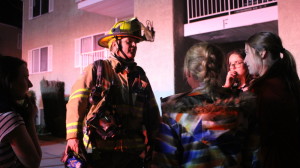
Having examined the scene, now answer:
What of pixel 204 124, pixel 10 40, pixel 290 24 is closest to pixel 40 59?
pixel 10 40

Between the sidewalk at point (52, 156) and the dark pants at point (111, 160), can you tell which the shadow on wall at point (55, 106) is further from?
the dark pants at point (111, 160)

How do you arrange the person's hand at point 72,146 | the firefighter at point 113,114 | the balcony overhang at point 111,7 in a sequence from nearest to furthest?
the person's hand at point 72,146, the firefighter at point 113,114, the balcony overhang at point 111,7

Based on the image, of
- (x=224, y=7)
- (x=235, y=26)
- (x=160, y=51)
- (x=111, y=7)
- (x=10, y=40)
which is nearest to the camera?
(x=235, y=26)

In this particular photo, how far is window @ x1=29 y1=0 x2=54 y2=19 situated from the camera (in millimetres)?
14082

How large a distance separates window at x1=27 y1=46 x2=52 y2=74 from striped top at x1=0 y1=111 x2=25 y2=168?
13158 millimetres

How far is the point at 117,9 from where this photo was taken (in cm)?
1019

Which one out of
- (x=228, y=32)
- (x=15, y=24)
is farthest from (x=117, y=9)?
(x=15, y=24)

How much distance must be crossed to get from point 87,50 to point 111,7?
2931 millimetres

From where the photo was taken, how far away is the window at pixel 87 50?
444 inches

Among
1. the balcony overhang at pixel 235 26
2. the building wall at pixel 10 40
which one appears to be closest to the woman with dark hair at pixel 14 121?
the balcony overhang at pixel 235 26

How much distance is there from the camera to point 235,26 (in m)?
6.79

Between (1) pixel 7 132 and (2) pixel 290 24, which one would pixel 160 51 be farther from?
(1) pixel 7 132

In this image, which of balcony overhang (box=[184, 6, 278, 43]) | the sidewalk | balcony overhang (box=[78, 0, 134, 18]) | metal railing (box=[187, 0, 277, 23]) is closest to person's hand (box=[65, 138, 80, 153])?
the sidewalk

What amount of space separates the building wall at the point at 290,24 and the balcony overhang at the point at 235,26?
0.24m
